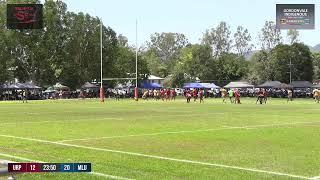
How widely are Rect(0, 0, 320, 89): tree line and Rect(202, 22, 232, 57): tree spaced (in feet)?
21.0

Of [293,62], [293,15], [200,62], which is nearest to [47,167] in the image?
[293,15]

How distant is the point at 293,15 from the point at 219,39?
8699 centimetres

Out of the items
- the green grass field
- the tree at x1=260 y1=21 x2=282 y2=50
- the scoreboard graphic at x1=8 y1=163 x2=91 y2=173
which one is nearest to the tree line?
the tree at x1=260 y1=21 x2=282 y2=50

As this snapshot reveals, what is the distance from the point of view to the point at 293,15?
5719cm

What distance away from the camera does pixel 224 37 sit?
14462 cm

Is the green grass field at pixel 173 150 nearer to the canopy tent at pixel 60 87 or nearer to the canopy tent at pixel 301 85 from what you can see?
the canopy tent at pixel 60 87

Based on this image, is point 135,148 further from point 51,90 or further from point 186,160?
point 51,90

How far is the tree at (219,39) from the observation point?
143 m

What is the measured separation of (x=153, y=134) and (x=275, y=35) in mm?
113723

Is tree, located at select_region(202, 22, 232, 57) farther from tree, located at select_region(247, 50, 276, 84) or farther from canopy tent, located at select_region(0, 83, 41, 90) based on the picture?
canopy tent, located at select_region(0, 83, 41, 90)

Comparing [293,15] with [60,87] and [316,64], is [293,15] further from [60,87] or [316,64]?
[316,64]

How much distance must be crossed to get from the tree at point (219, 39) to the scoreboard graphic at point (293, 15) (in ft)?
282

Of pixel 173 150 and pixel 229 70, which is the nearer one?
pixel 173 150

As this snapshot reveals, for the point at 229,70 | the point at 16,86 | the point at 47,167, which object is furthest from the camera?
the point at 229,70
